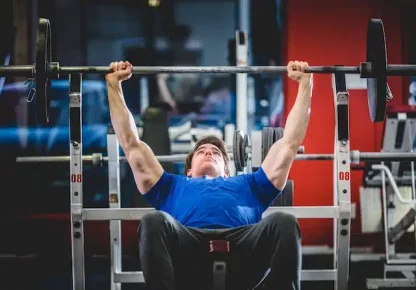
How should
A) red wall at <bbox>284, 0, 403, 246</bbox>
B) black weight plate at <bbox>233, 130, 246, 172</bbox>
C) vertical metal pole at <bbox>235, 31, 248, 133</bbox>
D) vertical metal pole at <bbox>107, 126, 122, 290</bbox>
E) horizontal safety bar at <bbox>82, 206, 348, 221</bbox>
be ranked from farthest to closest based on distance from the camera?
red wall at <bbox>284, 0, 403, 246</bbox>, vertical metal pole at <bbox>235, 31, 248, 133</bbox>, vertical metal pole at <bbox>107, 126, 122, 290</bbox>, black weight plate at <bbox>233, 130, 246, 172</bbox>, horizontal safety bar at <bbox>82, 206, 348, 221</bbox>

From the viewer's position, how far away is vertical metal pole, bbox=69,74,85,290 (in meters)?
2.74

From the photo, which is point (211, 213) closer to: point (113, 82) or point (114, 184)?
point (113, 82)

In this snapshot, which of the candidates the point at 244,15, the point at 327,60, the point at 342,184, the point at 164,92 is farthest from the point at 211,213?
→ the point at 244,15

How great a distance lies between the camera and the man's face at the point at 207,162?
114 inches

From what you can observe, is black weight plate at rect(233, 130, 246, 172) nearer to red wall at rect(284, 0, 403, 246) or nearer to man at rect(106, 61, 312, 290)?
man at rect(106, 61, 312, 290)

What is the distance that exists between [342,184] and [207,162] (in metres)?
0.66

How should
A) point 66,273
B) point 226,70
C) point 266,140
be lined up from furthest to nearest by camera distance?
point 66,273, point 266,140, point 226,70

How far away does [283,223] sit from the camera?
2.12 m

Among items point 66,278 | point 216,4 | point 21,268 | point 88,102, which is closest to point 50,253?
Result: point 21,268

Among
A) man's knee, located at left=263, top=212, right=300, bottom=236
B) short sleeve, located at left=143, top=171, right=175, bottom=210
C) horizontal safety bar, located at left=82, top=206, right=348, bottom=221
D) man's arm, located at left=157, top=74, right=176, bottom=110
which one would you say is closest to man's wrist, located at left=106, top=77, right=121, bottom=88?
short sleeve, located at left=143, top=171, right=175, bottom=210

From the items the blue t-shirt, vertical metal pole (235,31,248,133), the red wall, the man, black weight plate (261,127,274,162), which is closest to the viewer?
the man

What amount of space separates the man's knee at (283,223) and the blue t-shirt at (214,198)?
14.9 inches

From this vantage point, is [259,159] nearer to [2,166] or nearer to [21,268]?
[21,268]

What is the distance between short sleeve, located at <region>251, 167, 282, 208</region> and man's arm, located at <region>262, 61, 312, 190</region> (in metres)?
0.02
